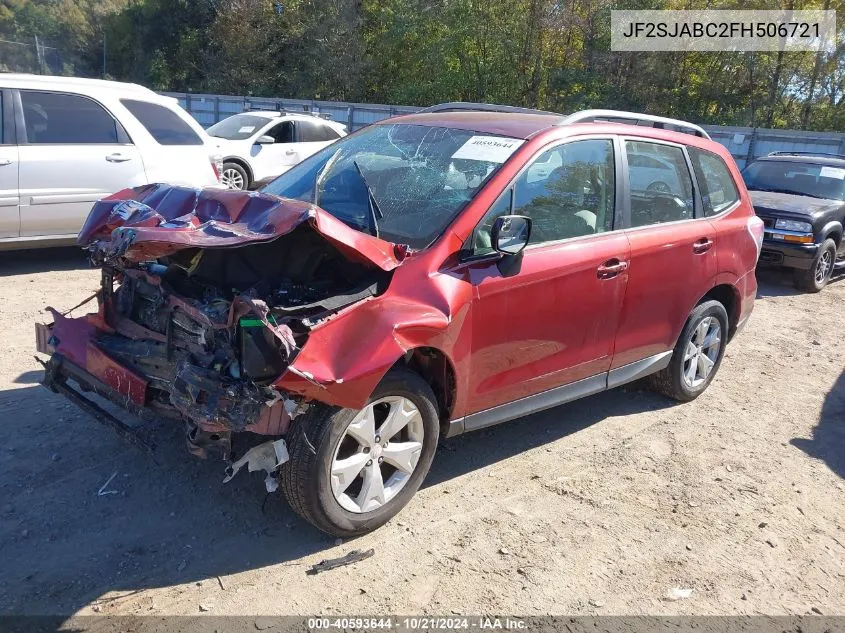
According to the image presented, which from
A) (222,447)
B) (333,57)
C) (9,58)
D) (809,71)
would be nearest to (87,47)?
(9,58)

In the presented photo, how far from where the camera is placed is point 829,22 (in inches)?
859

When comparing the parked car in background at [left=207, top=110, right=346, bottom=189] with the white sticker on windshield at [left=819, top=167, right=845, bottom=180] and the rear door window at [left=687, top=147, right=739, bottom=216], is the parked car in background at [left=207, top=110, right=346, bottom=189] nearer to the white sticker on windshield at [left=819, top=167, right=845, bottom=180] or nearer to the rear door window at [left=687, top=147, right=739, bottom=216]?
the white sticker on windshield at [left=819, top=167, right=845, bottom=180]

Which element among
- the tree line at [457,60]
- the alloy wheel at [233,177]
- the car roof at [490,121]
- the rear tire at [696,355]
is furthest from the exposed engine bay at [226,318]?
the tree line at [457,60]

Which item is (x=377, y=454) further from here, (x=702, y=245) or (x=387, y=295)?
(x=702, y=245)

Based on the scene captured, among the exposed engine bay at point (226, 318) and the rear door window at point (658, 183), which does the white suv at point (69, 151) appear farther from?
the rear door window at point (658, 183)

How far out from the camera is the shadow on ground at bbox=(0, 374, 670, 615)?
311 centimetres

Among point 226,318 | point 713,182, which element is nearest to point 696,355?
point 713,182

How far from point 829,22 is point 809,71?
1.51m

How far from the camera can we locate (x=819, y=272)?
987cm

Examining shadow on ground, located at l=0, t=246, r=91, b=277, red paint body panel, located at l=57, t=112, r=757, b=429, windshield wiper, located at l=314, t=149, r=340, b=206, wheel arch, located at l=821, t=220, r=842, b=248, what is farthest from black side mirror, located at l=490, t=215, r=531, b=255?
wheel arch, located at l=821, t=220, r=842, b=248

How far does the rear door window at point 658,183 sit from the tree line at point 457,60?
1999 centimetres

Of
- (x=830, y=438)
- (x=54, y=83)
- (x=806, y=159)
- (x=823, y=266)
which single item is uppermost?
(x=54, y=83)

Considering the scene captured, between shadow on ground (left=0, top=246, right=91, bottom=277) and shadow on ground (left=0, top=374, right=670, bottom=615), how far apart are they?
11.8 ft

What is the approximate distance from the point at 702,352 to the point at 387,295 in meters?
3.13
